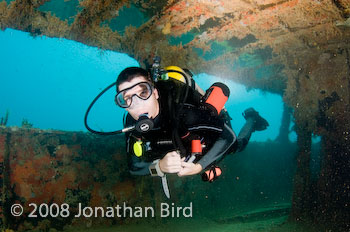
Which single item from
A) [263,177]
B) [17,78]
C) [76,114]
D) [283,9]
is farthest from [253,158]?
[17,78]

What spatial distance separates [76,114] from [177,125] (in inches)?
6985

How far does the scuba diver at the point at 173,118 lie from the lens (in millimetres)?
2818

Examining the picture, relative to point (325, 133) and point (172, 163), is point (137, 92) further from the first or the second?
point (325, 133)

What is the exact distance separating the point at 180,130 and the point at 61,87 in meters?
188

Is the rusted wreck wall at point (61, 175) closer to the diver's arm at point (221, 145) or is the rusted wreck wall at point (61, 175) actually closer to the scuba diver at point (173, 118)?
the scuba diver at point (173, 118)

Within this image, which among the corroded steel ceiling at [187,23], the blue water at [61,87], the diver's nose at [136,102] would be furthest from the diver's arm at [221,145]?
the blue water at [61,87]

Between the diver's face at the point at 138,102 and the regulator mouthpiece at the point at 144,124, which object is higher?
the diver's face at the point at 138,102

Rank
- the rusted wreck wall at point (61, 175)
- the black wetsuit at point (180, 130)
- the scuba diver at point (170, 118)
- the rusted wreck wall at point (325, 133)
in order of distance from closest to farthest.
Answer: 1. the scuba diver at point (170, 118)
2. the black wetsuit at point (180, 130)
3. the rusted wreck wall at point (61, 175)
4. the rusted wreck wall at point (325, 133)

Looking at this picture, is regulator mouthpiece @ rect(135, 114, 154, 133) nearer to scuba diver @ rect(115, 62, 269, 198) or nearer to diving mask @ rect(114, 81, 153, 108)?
scuba diver @ rect(115, 62, 269, 198)

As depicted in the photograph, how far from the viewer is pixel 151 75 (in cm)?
323

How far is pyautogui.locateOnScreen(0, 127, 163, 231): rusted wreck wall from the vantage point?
191 inches

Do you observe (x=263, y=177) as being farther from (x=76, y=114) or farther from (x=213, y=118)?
(x=76, y=114)

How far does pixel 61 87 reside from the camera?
554 feet

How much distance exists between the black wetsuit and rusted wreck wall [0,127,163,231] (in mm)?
2765
